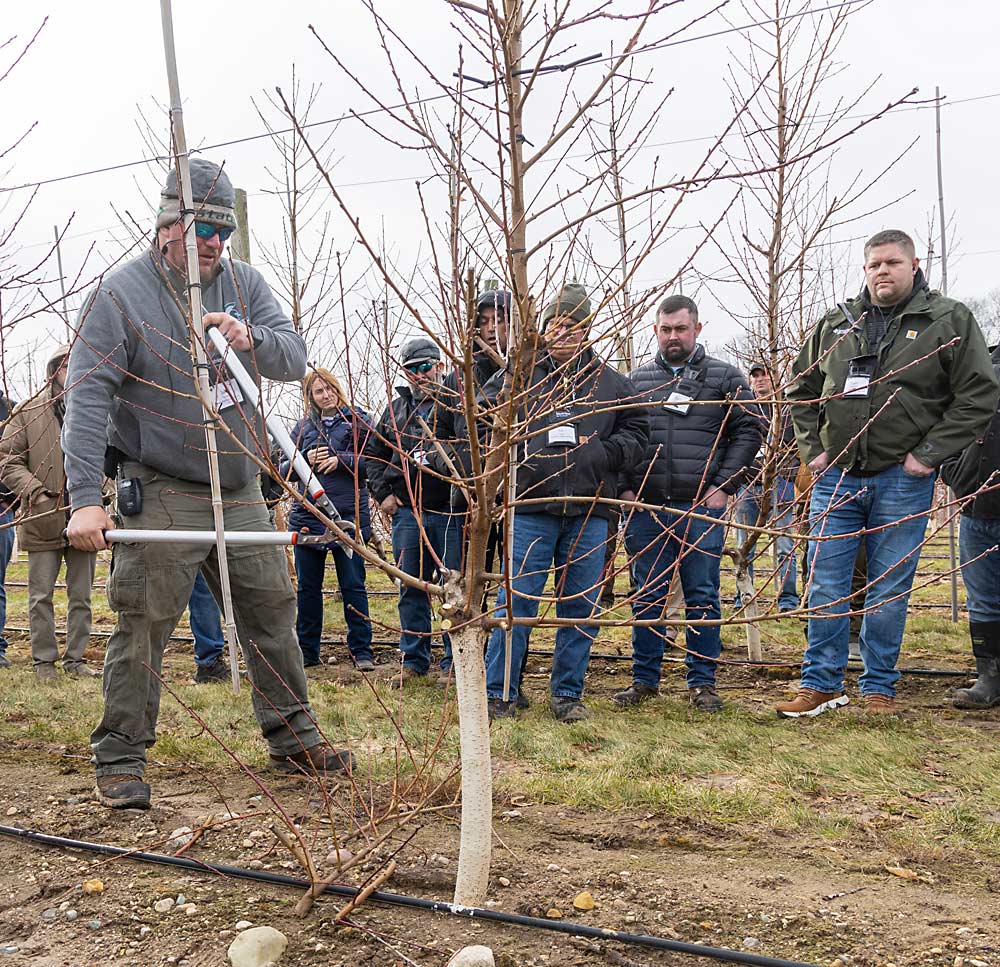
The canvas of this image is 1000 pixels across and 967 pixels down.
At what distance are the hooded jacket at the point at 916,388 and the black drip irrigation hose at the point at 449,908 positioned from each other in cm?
285

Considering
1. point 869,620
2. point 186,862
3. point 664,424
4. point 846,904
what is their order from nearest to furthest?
1. point 846,904
2. point 186,862
3. point 869,620
4. point 664,424

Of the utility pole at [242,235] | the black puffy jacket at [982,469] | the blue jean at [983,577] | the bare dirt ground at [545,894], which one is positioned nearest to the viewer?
the bare dirt ground at [545,894]

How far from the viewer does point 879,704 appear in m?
4.97

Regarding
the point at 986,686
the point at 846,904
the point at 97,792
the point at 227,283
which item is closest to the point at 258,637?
the point at 97,792

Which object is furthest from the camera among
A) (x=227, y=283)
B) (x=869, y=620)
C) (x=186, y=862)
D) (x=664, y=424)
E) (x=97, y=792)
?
(x=664, y=424)

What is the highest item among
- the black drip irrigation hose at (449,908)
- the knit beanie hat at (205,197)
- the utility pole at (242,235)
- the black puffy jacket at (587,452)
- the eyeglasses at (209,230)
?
the utility pole at (242,235)

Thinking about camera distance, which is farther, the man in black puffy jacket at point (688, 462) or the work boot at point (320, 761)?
the man in black puffy jacket at point (688, 462)

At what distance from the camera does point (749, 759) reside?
4.23m

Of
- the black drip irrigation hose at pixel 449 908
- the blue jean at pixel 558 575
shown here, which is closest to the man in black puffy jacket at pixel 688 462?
the blue jean at pixel 558 575

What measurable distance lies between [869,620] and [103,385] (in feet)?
12.0

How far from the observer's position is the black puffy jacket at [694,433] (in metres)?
5.40

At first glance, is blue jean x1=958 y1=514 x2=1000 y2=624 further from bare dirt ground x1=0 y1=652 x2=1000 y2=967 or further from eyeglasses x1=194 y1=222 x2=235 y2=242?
eyeglasses x1=194 y1=222 x2=235 y2=242

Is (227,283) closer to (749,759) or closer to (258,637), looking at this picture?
(258,637)

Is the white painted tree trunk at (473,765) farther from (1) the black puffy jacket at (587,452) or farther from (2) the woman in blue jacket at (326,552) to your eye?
(2) the woman in blue jacket at (326,552)
